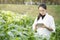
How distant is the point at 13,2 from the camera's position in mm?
13305

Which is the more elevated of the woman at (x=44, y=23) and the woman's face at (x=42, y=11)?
the woman's face at (x=42, y=11)

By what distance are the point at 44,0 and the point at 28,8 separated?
144cm

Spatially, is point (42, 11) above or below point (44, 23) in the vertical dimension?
above

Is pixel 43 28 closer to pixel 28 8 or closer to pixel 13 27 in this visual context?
pixel 13 27

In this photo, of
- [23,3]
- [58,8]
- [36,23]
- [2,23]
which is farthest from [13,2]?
[2,23]

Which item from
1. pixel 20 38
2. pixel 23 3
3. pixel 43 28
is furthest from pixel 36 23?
pixel 23 3

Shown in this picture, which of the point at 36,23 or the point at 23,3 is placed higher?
the point at 36,23

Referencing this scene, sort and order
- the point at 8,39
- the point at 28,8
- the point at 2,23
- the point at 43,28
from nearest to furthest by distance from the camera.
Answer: the point at 8,39
the point at 2,23
the point at 43,28
the point at 28,8

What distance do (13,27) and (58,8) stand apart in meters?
9.80

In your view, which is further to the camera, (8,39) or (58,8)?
(58,8)

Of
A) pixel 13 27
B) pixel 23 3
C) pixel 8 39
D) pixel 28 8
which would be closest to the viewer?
pixel 8 39

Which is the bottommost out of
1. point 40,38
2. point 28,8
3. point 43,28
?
point 28,8

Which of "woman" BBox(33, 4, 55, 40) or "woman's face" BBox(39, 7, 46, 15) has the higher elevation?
"woman's face" BBox(39, 7, 46, 15)

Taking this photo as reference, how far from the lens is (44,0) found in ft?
44.0
